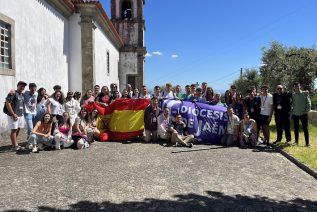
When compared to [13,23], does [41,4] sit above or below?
above

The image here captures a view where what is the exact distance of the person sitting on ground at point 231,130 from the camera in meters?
9.59

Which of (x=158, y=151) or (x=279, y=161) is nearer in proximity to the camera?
(x=279, y=161)

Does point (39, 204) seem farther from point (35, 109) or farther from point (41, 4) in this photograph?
point (41, 4)

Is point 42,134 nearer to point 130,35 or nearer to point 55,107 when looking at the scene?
point 55,107

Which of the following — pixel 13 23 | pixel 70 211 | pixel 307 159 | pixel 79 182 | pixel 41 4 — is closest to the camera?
pixel 70 211

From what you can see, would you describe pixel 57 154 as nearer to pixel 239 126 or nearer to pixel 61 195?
pixel 61 195

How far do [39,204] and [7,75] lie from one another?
682 centimetres

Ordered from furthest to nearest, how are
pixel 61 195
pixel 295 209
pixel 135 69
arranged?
pixel 135 69 → pixel 61 195 → pixel 295 209

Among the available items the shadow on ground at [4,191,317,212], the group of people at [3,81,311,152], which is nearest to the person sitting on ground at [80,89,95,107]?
the group of people at [3,81,311,152]

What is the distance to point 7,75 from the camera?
10016mm

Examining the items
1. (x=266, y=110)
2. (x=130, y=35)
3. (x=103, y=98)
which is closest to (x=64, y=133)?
(x=103, y=98)

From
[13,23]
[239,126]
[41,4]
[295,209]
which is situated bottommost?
[295,209]

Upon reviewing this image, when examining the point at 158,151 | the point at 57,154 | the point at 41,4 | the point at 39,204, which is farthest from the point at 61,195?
the point at 41,4

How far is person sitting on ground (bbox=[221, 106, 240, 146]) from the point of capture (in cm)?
959
